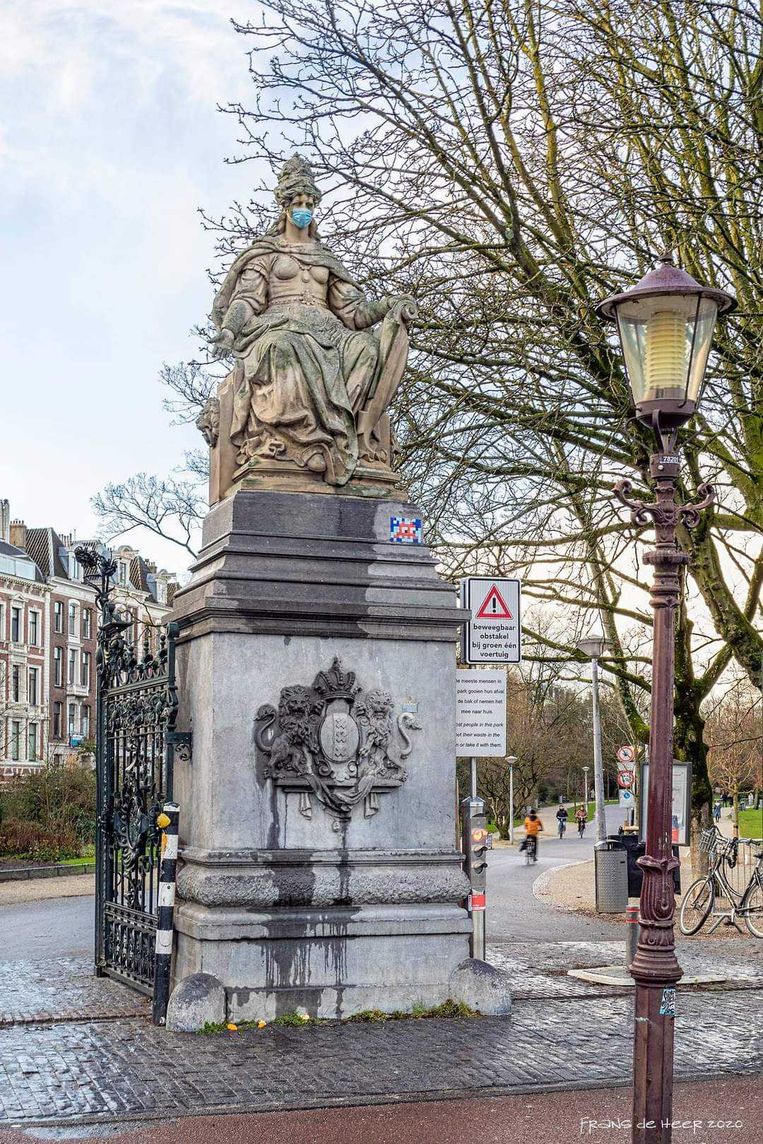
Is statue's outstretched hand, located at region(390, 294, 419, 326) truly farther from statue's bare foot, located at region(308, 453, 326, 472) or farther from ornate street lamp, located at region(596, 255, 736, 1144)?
ornate street lamp, located at region(596, 255, 736, 1144)

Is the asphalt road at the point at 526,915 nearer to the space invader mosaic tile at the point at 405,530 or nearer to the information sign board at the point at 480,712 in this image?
the information sign board at the point at 480,712

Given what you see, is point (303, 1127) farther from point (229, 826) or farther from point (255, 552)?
point (255, 552)

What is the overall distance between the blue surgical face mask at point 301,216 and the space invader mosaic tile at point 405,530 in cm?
256

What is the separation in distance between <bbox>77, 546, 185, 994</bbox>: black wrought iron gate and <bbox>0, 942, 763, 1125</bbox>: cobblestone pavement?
1.67ft

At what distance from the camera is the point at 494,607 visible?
439 inches

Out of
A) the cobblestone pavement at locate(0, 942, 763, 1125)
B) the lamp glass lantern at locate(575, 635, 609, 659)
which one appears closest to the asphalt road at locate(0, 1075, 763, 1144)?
the cobblestone pavement at locate(0, 942, 763, 1125)

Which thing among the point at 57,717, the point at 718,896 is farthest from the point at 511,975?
the point at 57,717

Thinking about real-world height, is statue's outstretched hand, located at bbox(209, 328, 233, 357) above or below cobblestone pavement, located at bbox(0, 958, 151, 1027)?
above

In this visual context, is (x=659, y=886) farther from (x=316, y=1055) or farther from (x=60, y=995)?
(x=60, y=995)

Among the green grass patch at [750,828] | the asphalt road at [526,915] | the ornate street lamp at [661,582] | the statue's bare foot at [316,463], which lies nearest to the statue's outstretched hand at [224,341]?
the statue's bare foot at [316,463]

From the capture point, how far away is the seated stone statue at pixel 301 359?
424 inches

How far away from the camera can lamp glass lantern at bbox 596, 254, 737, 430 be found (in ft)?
21.4

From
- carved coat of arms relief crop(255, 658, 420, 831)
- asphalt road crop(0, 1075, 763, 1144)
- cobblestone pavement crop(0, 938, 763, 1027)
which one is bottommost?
cobblestone pavement crop(0, 938, 763, 1027)

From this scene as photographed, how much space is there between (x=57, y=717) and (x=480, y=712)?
72001 millimetres
